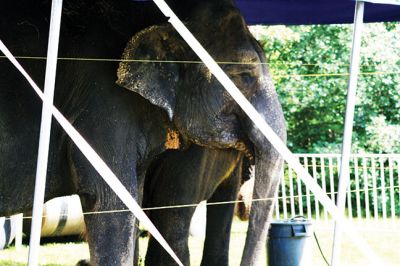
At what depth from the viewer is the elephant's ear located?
22.9 feet

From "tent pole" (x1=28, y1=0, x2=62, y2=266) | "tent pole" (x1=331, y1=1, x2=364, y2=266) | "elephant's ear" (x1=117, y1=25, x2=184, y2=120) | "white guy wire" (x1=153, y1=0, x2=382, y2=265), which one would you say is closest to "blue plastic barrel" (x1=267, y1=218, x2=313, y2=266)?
"tent pole" (x1=331, y1=1, x2=364, y2=266)

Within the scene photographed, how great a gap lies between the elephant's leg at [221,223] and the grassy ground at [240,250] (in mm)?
1863

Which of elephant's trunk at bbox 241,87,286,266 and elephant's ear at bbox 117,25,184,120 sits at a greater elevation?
elephant's ear at bbox 117,25,184,120

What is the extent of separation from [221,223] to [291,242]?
0.63 meters

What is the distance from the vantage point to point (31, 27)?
6.88m

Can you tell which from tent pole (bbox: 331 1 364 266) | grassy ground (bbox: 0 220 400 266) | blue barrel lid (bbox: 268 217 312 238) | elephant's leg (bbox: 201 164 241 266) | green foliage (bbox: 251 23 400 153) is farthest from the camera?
green foliage (bbox: 251 23 400 153)

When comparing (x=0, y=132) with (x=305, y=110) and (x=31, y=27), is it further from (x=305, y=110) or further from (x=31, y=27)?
(x=305, y=110)

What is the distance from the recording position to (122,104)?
7.00 meters

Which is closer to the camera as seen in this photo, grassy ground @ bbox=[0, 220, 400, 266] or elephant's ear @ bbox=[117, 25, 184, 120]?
elephant's ear @ bbox=[117, 25, 184, 120]

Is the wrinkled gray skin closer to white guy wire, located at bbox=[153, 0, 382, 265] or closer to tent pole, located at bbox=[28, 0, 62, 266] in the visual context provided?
tent pole, located at bbox=[28, 0, 62, 266]

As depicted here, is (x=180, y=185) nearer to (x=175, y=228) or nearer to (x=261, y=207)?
(x=175, y=228)

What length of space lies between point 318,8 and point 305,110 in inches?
385

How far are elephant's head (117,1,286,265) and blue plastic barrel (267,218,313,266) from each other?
170cm

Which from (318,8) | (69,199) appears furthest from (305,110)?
(318,8)
